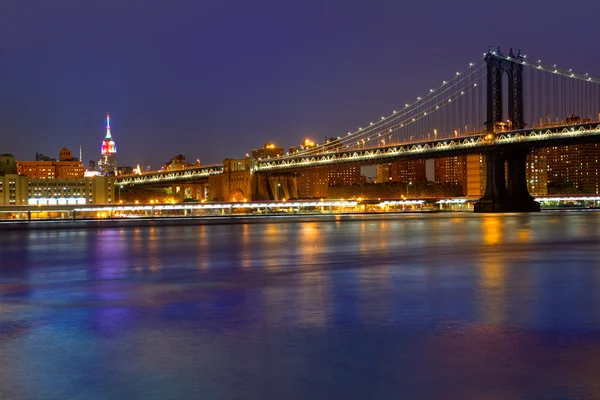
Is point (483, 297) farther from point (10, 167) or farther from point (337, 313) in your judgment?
point (10, 167)

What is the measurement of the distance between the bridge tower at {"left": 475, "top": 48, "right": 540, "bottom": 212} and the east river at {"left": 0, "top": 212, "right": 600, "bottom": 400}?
203 feet

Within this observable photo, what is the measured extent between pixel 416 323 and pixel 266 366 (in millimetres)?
2839

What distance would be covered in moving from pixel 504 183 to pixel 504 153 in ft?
10.9

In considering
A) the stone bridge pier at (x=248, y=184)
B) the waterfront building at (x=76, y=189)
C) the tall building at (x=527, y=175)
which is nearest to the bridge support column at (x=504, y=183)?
the stone bridge pier at (x=248, y=184)

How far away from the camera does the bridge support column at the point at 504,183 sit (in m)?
76.2

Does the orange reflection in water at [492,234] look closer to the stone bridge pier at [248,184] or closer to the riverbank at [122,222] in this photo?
the riverbank at [122,222]

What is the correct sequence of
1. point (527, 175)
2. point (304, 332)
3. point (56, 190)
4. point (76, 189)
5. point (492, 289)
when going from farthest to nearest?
point (527, 175), point (76, 189), point (56, 190), point (492, 289), point (304, 332)

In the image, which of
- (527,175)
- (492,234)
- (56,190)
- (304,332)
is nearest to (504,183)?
(492,234)

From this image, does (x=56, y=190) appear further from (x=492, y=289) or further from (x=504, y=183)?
(x=492, y=289)

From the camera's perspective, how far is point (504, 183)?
252 ft

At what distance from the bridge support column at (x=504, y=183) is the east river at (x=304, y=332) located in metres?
61.4

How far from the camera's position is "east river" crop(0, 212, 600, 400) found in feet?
20.1

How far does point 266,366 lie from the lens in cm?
675

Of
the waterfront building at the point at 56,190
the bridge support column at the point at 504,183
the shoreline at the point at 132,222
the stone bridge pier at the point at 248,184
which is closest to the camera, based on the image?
the shoreline at the point at 132,222
